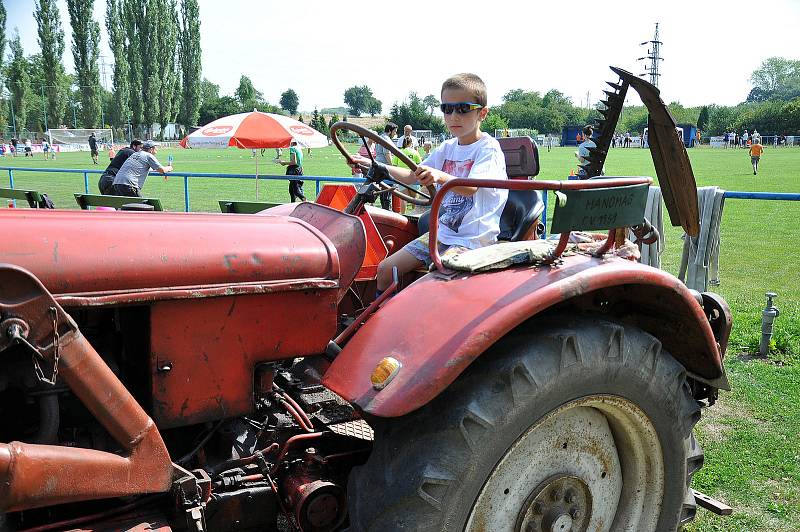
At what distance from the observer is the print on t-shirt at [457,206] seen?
3291 mm

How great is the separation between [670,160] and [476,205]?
0.88m

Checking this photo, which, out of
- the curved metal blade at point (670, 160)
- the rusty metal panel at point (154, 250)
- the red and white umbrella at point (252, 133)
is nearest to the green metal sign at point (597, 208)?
the curved metal blade at point (670, 160)

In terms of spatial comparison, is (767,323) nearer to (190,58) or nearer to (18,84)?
(190,58)

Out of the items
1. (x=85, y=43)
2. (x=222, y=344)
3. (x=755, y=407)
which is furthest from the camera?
(x=85, y=43)

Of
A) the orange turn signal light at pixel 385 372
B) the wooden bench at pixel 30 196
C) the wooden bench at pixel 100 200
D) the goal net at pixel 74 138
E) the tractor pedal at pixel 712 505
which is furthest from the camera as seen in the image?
the goal net at pixel 74 138

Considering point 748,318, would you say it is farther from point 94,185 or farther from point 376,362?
point 94,185

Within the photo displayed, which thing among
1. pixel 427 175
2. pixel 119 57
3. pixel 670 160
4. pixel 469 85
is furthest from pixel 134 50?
pixel 670 160

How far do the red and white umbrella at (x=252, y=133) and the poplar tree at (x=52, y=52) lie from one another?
5546 cm

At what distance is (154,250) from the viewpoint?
2170mm

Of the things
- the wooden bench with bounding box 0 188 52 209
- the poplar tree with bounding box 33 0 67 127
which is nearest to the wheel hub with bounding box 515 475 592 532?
the wooden bench with bounding box 0 188 52 209

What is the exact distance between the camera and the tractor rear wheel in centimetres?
212

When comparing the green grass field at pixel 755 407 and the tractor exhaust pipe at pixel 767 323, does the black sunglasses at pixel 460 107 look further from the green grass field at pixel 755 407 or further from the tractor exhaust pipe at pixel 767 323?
the tractor exhaust pipe at pixel 767 323

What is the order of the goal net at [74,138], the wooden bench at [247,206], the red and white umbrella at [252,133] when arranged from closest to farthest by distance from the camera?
the wooden bench at [247,206]
the red and white umbrella at [252,133]
the goal net at [74,138]

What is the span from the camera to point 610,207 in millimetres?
2299
